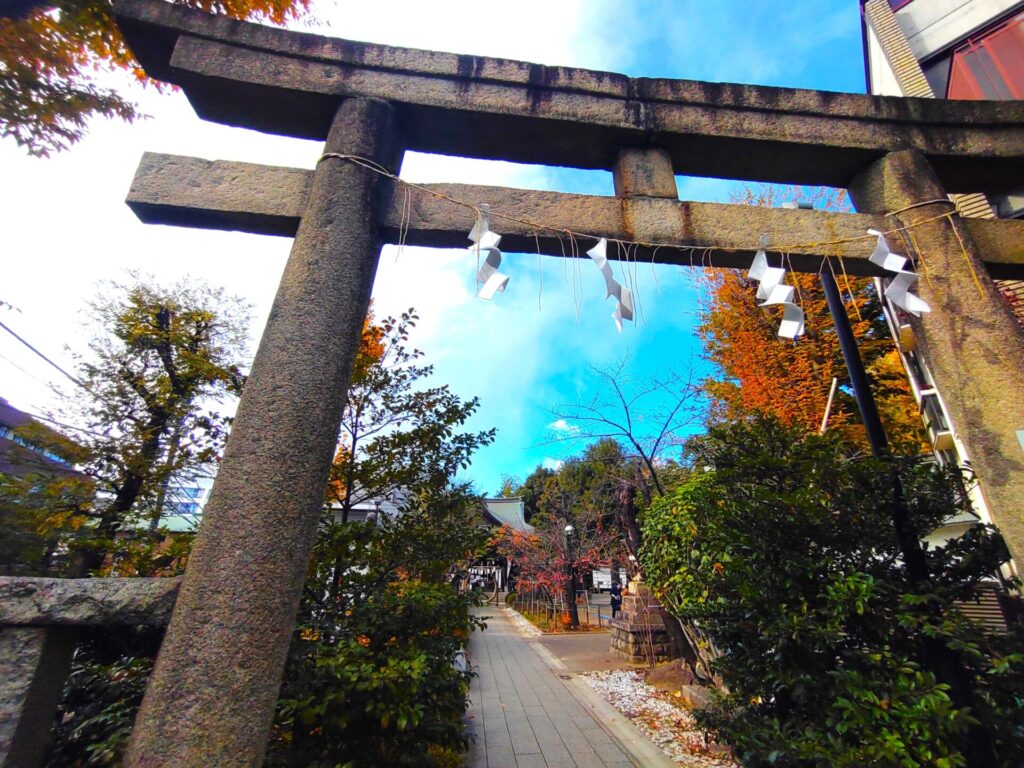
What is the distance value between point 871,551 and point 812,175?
8.06 ft

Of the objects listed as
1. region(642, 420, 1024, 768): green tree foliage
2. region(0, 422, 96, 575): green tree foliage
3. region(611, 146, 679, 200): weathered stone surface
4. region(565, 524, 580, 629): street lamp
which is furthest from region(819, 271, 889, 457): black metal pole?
region(565, 524, 580, 629): street lamp

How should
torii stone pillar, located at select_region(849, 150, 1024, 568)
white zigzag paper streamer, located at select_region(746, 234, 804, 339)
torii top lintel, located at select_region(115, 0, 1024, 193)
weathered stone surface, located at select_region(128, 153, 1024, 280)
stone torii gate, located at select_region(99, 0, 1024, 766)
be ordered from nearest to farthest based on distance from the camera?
stone torii gate, located at select_region(99, 0, 1024, 766)
torii stone pillar, located at select_region(849, 150, 1024, 568)
weathered stone surface, located at select_region(128, 153, 1024, 280)
white zigzag paper streamer, located at select_region(746, 234, 804, 339)
torii top lintel, located at select_region(115, 0, 1024, 193)

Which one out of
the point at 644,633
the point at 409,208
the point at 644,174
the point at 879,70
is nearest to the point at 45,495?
the point at 409,208

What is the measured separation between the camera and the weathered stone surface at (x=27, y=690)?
1.31 m

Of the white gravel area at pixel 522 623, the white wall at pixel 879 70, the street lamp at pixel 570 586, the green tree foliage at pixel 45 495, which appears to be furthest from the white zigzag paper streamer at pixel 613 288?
the street lamp at pixel 570 586

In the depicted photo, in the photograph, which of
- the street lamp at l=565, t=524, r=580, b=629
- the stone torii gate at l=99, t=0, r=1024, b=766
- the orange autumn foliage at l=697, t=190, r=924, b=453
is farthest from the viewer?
the street lamp at l=565, t=524, r=580, b=629

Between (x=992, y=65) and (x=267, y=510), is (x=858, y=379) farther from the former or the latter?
(x=992, y=65)

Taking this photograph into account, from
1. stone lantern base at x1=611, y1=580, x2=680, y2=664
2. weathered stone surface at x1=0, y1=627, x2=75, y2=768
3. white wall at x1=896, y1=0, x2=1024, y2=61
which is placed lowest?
stone lantern base at x1=611, y1=580, x2=680, y2=664

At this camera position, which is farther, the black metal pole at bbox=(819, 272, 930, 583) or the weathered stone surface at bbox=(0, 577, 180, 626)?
the black metal pole at bbox=(819, 272, 930, 583)

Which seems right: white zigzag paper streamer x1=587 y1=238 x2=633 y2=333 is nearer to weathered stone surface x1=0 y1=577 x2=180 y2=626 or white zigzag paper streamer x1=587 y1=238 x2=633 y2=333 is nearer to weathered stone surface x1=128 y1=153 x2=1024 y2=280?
weathered stone surface x1=128 y1=153 x2=1024 y2=280

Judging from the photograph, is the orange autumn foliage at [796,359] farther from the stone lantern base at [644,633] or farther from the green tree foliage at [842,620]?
the green tree foliage at [842,620]

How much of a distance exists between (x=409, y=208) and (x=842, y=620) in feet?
10.7

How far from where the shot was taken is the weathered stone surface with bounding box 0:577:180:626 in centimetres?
138

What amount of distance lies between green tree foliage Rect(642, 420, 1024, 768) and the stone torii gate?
2.23ft
